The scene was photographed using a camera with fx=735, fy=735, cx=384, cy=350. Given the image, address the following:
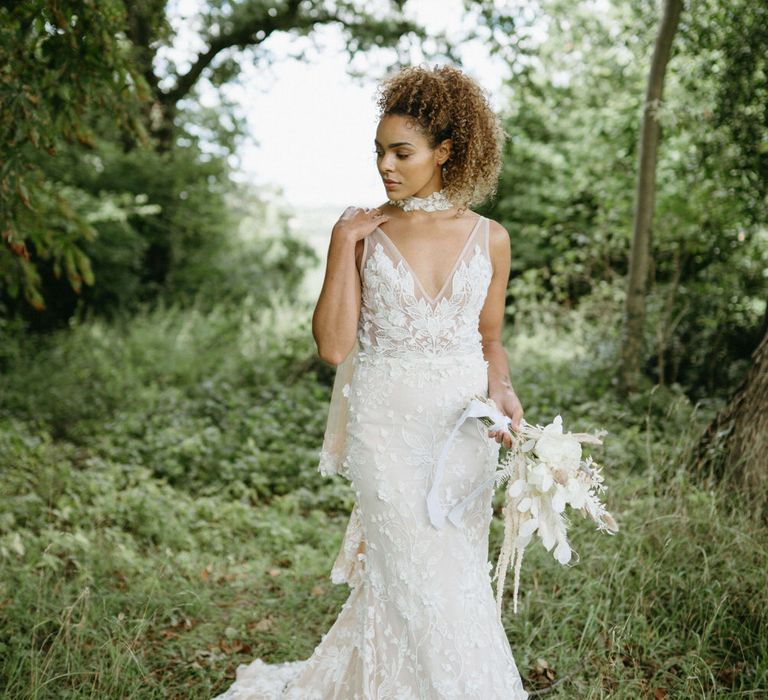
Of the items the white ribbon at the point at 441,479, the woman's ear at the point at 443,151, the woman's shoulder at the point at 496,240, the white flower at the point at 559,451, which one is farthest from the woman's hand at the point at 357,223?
the white flower at the point at 559,451

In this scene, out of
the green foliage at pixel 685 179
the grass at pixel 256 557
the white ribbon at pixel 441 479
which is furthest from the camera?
the green foliage at pixel 685 179

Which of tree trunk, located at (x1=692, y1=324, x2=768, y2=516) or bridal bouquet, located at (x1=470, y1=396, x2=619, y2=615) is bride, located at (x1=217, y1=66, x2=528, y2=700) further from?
tree trunk, located at (x1=692, y1=324, x2=768, y2=516)

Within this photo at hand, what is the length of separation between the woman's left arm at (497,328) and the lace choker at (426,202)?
204mm

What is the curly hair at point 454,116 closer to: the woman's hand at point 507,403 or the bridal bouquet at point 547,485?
the woman's hand at point 507,403

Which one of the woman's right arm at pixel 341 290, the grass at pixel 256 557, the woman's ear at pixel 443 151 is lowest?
the grass at pixel 256 557

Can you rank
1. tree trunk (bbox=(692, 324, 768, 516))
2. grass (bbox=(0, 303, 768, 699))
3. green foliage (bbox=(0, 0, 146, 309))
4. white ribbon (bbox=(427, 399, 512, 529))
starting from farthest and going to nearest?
tree trunk (bbox=(692, 324, 768, 516)) < green foliage (bbox=(0, 0, 146, 309)) < grass (bbox=(0, 303, 768, 699)) < white ribbon (bbox=(427, 399, 512, 529))

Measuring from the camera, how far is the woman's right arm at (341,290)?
2.36 m

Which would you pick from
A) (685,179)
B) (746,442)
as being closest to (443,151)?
(746,442)

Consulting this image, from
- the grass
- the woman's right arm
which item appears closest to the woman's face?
the woman's right arm

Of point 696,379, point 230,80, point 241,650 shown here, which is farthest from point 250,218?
point 241,650

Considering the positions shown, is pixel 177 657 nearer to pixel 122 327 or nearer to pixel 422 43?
pixel 122 327

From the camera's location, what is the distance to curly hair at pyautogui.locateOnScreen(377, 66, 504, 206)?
7.82ft

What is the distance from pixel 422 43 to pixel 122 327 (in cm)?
568

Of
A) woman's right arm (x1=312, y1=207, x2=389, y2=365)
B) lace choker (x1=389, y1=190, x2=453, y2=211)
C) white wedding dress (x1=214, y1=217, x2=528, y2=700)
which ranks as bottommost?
white wedding dress (x1=214, y1=217, x2=528, y2=700)
